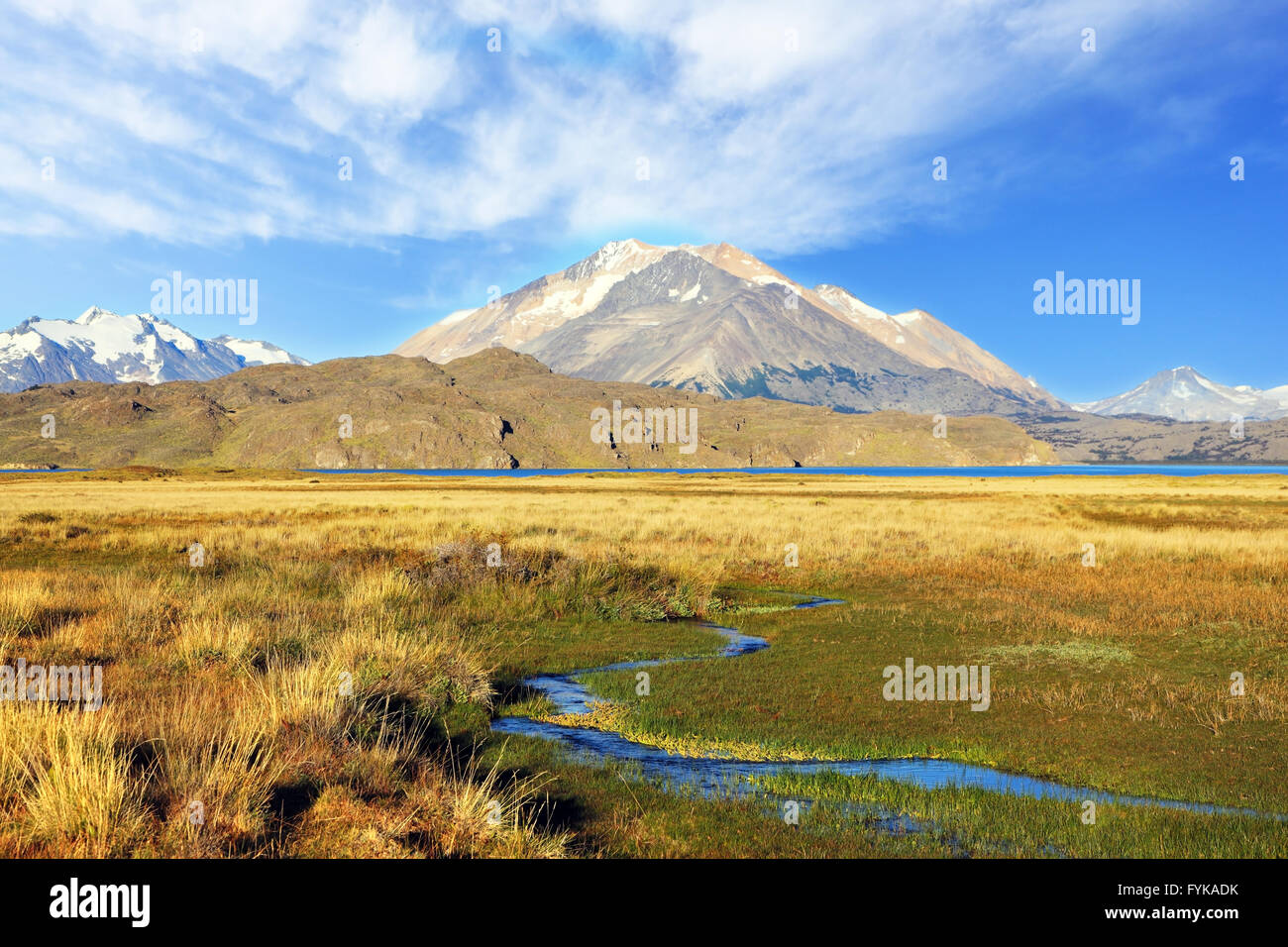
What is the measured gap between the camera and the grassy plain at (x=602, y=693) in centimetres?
658

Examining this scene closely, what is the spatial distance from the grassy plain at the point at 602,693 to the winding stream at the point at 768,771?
0.29 metres

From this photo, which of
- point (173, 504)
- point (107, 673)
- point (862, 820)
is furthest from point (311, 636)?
point (173, 504)

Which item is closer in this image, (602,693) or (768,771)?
(768,771)

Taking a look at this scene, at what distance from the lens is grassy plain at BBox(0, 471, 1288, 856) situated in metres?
6.58

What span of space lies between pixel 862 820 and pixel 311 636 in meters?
10.7

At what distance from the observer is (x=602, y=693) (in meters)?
12.7

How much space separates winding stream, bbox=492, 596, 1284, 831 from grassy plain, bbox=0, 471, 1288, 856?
0.94 ft

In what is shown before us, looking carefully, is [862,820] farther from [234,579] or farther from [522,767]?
[234,579]

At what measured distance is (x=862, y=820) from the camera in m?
7.49

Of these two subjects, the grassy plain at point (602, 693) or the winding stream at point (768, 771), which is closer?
the grassy plain at point (602, 693)

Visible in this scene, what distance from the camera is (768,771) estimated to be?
358 inches

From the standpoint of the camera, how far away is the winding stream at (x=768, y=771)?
8180 mm

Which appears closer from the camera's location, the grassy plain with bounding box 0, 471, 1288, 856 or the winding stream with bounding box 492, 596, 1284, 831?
the grassy plain with bounding box 0, 471, 1288, 856

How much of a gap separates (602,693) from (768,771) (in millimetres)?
4252
